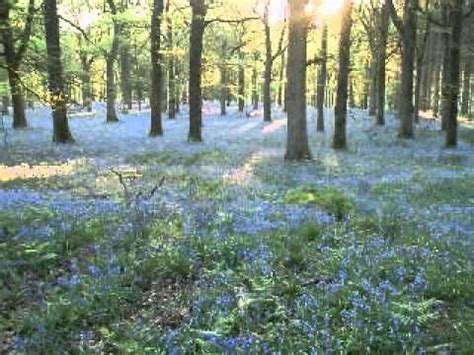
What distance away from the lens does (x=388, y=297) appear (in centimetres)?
695

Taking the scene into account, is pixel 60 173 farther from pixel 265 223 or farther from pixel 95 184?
pixel 265 223

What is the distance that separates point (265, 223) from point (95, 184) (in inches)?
254

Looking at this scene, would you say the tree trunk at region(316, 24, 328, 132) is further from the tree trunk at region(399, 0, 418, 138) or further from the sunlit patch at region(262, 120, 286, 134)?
the tree trunk at region(399, 0, 418, 138)

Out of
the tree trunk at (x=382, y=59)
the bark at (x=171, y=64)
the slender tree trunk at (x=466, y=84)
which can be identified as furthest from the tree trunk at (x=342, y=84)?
the slender tree trunk at (x=466, y=84)

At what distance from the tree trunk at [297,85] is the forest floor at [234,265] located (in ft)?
19.5

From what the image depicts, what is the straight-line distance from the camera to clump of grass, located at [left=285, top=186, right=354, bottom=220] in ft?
38.9

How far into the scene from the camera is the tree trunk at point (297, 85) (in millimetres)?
22438

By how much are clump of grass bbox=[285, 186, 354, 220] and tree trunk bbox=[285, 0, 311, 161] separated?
29.8ft

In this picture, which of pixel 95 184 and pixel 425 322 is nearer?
pixel 425 322

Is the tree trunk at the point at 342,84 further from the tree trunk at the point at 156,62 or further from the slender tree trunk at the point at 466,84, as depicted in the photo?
the slender tree trunk at the point at 466,84

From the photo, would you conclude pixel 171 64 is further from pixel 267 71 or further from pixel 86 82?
pixel 86 82

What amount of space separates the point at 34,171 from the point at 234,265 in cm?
1121

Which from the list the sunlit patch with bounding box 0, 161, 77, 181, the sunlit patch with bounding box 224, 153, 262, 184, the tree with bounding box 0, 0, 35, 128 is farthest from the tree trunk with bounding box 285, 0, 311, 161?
the tree with bounding box 0, 0, 35, 128

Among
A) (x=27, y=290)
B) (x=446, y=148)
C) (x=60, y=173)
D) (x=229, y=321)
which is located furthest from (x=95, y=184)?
(x=446, y=148)
